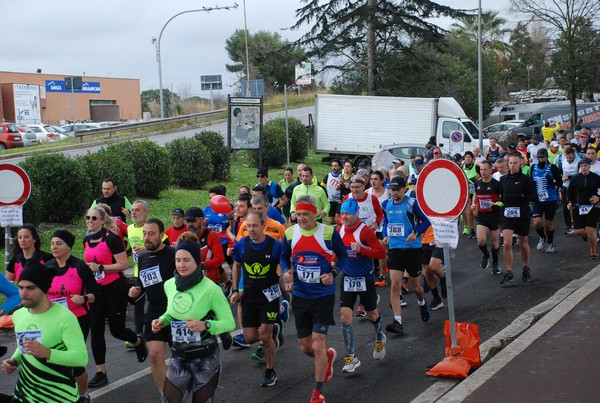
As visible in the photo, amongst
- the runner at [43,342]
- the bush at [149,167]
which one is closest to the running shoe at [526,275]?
the runner at [43,342]

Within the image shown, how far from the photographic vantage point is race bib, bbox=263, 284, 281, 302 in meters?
7.77

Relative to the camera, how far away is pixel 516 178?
12289mm

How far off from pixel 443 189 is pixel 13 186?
18.4 ft

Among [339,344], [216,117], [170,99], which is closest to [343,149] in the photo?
[216,117]

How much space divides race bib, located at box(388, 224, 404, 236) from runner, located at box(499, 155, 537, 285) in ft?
10.1

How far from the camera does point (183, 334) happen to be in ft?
19.1

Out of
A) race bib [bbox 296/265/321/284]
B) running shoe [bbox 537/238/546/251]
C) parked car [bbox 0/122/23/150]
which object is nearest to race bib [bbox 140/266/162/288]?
race bib [bbox 296/265/321/284]

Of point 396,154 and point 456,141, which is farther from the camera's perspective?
point 396,154

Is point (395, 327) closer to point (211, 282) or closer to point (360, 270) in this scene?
point (360, 270)

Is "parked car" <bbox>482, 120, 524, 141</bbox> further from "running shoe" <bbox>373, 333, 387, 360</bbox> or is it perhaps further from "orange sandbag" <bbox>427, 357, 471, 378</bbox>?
"orange sandbag" <bbox>427, 357, 471, 378</bbox>

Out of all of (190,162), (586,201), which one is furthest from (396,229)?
(190,162)

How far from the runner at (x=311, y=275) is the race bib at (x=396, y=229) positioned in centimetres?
243

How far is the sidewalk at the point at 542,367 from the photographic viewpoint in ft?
22.0

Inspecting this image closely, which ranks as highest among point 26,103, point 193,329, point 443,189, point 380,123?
point 26,103
